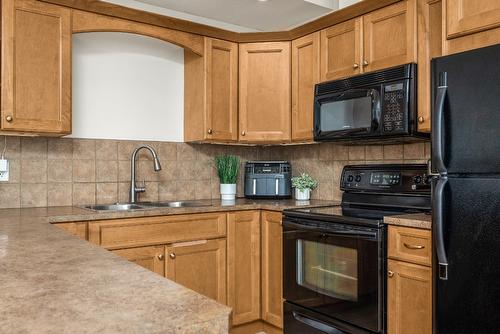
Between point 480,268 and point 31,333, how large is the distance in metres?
1.61

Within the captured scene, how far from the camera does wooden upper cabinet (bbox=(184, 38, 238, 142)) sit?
10.6ft

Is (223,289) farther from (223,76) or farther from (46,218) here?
(223,76)

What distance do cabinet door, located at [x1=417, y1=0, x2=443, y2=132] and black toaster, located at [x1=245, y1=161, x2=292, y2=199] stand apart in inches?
49.0

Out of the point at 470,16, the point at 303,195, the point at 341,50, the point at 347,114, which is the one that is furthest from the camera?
the point at 303,195

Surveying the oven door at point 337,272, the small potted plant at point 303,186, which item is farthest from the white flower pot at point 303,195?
the oven door at point 337,272

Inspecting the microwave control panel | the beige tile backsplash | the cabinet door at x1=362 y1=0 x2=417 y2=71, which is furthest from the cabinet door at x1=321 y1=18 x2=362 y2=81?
the beige tile backsplash

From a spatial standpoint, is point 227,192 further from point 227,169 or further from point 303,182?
point 303,182

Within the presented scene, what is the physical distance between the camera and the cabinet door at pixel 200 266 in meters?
2.75

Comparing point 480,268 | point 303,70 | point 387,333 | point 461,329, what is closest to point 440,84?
point 480,268

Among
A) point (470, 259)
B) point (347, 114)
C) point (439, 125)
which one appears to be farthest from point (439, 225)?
point (347, 114)

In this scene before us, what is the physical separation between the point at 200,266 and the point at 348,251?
99cm

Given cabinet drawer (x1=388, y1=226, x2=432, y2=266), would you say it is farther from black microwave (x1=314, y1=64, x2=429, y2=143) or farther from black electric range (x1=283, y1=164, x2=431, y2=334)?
black microwave (x1=314, y1=64, x2=429, y2=143)

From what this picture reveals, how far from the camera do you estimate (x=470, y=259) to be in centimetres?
173

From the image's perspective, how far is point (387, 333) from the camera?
7.20 feet
